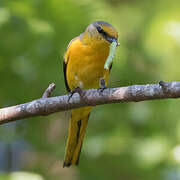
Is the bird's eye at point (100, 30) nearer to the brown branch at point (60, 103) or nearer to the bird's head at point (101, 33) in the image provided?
the bird's head at point (101, 33)

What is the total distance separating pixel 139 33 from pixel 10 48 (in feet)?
8.35

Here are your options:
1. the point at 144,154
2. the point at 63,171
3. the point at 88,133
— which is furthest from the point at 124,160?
the point at 63,171

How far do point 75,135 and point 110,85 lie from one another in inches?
54.2

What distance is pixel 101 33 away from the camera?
4.61 m

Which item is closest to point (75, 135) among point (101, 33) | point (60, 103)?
point (101, 33)

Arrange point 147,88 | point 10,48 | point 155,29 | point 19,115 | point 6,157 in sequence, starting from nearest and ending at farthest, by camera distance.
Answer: point 147,88, point 19,115, point 10,48, point 155,29, point 6,157

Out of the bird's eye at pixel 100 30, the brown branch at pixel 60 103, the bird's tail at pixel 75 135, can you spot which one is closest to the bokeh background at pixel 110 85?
the bird's tail at pixel 75 135

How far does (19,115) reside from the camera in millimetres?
3574

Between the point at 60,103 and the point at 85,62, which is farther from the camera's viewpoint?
the point at 85,62

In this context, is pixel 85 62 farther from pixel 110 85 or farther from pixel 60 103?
pixel 110 85

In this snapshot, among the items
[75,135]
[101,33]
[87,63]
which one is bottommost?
[75,135]

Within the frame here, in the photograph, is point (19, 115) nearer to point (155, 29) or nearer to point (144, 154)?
point (144, 154)

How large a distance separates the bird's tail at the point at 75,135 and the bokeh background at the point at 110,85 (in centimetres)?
31

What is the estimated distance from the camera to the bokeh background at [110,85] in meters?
4.90
